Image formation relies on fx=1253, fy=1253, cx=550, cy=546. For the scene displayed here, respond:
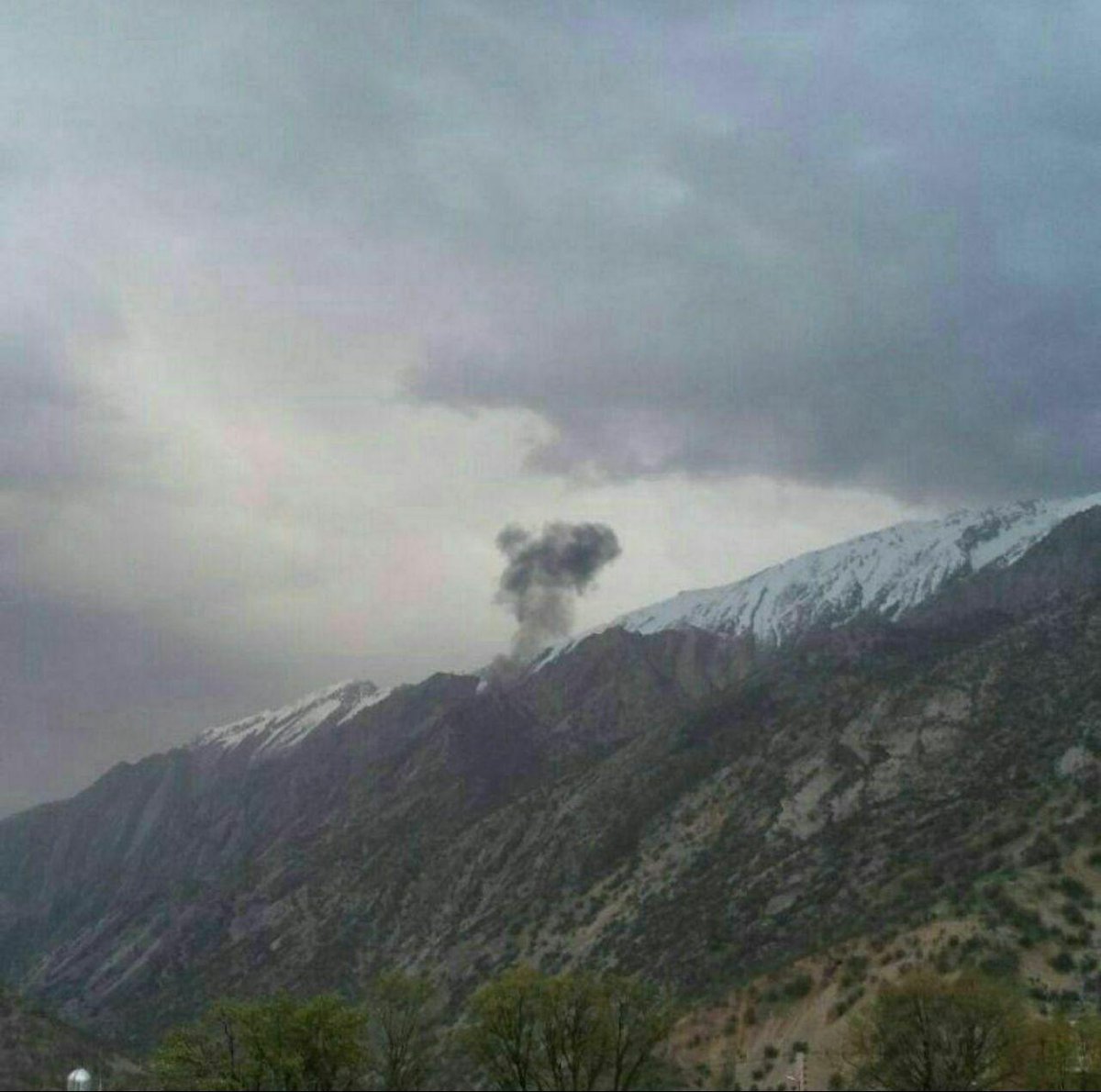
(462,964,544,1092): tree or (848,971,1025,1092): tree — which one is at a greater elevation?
(462,964,544,1092): tree

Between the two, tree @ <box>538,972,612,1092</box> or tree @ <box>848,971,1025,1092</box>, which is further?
tree @ <box>538,972,612,1092</box>

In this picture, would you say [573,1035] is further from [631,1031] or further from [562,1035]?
[631,1031]

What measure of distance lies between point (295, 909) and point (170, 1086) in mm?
88662

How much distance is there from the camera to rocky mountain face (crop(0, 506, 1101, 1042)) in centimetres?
8588

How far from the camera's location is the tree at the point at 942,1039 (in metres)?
50.2

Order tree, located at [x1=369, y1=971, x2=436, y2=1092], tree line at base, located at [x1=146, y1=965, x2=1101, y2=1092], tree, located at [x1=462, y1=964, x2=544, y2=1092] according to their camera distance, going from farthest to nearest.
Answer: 1. tree, located at [x1=369, y1=971, x2=436, y2=1092]
2. tree, located at [x1=462, y1=964, x2=544, y2=1092]
3. tree line at base, located at [x1=146, y1=965, x2=1101, y2=1092]

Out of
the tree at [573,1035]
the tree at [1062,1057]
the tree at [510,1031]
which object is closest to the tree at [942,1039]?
the tree at [1062,1057]

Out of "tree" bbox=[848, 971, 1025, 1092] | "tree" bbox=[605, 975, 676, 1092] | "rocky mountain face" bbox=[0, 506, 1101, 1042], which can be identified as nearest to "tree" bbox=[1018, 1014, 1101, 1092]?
"tree" bbox=[848, 971, 1025, 1092]

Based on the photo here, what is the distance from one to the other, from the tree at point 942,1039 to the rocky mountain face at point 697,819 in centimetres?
1799

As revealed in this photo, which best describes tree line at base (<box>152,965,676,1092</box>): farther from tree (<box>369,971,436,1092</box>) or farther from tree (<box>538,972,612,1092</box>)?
tree (<box>369,971,436,1092</box>)

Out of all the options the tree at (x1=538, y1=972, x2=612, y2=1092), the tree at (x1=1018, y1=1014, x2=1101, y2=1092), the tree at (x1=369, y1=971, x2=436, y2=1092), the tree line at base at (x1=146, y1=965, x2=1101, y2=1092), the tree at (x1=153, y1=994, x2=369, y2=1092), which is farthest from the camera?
the tree at (x1=369, y1=971, x2=436, y2=1092)

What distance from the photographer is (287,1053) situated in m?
60.2

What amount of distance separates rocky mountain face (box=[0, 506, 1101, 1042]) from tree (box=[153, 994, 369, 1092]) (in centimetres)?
2595

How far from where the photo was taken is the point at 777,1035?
6431 cm
